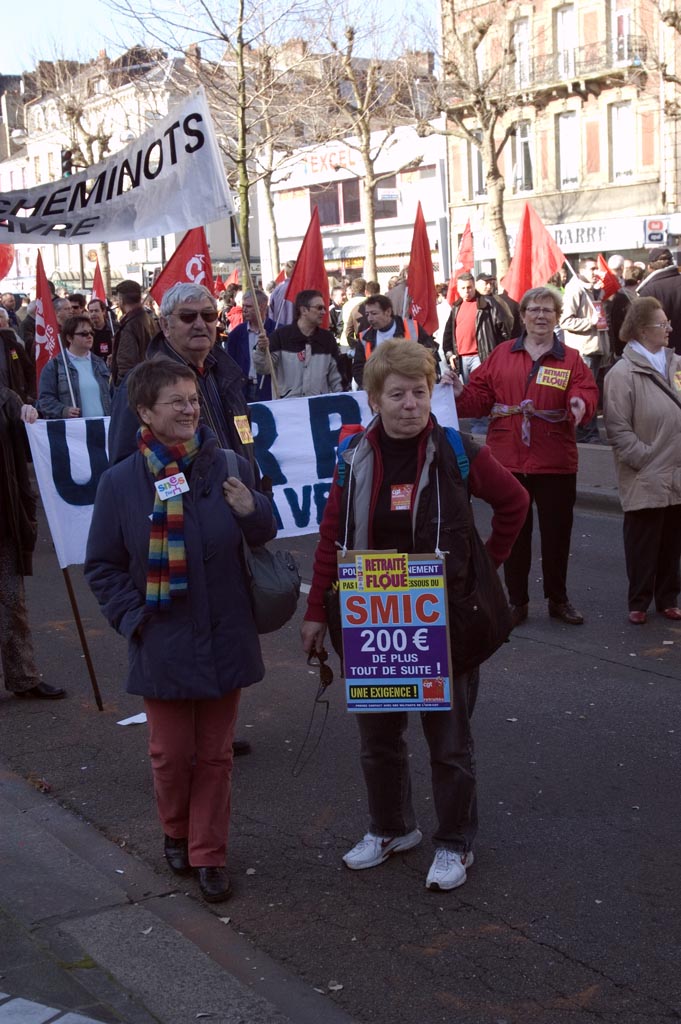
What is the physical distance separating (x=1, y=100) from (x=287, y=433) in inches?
3319

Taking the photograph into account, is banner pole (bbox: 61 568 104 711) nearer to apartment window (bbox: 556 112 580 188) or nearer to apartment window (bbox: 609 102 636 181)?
apartment window (bbox: 609 102 636 181)

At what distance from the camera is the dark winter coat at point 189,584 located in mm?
3910

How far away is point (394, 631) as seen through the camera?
12.7 feet

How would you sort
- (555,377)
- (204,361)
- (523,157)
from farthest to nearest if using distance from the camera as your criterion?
(523,157), (555,377), (204,361)

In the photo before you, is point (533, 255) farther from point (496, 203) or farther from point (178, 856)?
point (496, 203)

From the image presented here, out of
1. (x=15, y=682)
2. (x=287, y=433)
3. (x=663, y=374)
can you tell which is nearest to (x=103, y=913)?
(x=15, y=682)

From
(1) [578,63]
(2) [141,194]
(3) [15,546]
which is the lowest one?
(3) [15,546]

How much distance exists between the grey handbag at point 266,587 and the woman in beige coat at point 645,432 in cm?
360

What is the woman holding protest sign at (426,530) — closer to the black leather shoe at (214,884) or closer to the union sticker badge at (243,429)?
the black leather shoe at (214,884)

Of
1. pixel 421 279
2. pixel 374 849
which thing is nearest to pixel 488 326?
pixel 421 279

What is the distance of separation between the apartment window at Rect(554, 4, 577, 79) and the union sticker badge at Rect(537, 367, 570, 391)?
38.1m

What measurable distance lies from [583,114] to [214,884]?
1658 inches

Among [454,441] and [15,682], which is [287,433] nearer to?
[15,682]

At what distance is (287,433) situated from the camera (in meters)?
7.26
